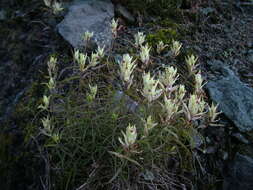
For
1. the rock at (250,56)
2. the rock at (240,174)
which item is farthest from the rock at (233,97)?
the rock at (250,56)

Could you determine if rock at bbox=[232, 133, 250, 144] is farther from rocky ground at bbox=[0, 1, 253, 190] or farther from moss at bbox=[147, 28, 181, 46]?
moss at bbox=[147, 28, 181, 46]

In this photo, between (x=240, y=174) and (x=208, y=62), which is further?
(x=208, y=62)

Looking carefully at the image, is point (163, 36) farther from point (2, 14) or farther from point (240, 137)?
point (2, 14)

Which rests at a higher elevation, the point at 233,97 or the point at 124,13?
the point at 124,13

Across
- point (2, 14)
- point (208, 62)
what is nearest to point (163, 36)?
point (208, 62)

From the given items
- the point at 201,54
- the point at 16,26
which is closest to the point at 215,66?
the point at 201,54

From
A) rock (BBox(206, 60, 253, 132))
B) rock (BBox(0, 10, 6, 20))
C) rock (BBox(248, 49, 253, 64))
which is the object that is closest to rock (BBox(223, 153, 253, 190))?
rock (BBox(206, 60, 253, 132))
